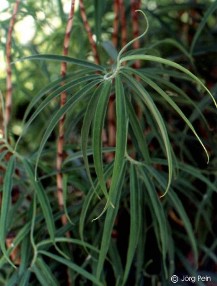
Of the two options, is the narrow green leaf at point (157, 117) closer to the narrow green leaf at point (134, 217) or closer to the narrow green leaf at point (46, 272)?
the narrow green leaf at point (134, 217)

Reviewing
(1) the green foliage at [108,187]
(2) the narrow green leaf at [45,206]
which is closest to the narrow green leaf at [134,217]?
(1) the green foliage at [108,187]

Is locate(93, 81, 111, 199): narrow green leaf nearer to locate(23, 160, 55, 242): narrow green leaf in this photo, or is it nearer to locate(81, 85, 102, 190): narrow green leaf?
locate(81, 85, 102, 190): narrow green leaf

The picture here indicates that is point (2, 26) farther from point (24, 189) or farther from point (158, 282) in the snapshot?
point (158, 282)

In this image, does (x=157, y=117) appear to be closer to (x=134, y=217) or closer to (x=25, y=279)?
(x=134, y=217)

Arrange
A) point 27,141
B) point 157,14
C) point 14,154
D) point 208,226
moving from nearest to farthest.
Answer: point 14,154 → point 208,226 → point 157,14 → point 27,141

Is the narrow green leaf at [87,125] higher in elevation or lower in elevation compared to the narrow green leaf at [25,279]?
higher

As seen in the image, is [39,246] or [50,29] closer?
[39,246]

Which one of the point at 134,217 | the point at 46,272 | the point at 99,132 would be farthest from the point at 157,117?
the point at 46,272

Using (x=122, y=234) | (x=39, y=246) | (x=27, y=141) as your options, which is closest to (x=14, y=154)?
(x=39, y=246)
